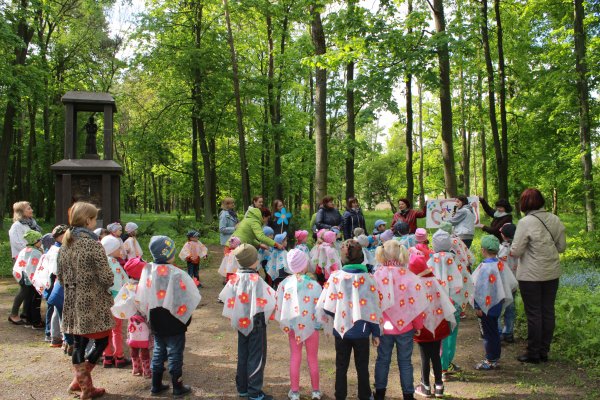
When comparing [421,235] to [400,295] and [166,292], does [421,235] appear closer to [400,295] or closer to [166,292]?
[400,295]

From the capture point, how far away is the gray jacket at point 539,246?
554 cm

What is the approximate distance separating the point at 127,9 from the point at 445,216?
18180mm

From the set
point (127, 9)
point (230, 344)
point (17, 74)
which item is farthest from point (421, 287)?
point (127, 9)

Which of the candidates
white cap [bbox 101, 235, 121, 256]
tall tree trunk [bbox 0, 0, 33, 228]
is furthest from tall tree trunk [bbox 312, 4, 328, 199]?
tall tree trunk [bbox 0, 0, 33, 228]

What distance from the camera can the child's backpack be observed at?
477cm

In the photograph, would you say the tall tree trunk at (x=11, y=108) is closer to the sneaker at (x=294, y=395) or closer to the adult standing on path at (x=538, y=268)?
the sneaker at (x=294, y=395)

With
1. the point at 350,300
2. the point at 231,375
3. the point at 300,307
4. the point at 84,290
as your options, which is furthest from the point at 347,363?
the point at 84,290

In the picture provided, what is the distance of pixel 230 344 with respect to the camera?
21.0 ft

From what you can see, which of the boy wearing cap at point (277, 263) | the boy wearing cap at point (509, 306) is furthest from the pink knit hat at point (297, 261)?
the boy wearing cap at point (277, 263)

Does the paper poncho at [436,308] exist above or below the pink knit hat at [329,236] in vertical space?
below

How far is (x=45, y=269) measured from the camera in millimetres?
6043

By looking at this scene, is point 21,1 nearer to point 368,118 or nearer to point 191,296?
point 368,118

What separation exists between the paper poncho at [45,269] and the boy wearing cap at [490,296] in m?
5.29

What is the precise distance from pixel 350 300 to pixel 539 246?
288 centimetres
